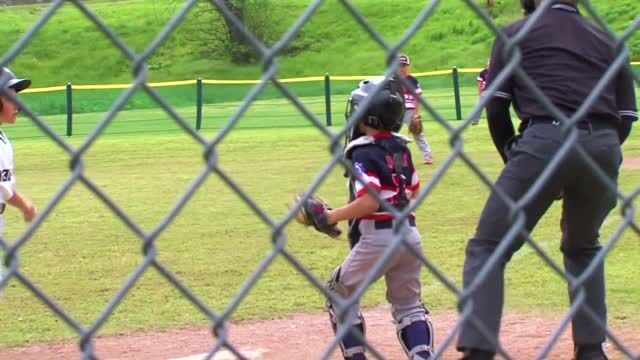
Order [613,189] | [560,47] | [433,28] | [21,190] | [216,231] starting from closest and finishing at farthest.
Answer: [613,189]
[560,47]
[216,231]
[21,190]
[433,28]

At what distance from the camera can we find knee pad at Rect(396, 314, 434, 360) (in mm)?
4723

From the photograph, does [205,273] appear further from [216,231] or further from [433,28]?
[433,28]

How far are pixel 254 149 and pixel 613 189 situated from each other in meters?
14.7

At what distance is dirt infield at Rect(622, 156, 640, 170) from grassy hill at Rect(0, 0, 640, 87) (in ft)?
96.7

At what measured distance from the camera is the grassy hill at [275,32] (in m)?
44.9

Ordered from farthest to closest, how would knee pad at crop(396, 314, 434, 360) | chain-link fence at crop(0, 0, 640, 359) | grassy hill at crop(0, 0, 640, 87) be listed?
grassy hill at crop(0, 0, 640, 87), knee pad at crop(396, 314, 434, 360), chain-link fence at crop(0, 0, 640, 359)

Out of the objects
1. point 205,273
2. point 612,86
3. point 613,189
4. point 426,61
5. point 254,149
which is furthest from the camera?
point 426,61

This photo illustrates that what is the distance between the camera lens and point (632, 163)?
1345cm

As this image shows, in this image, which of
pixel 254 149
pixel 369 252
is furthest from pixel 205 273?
pixel 254 149

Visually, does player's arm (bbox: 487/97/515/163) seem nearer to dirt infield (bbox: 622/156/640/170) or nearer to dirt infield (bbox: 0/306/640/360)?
dirt infield (bbox: 0/306/640/360)

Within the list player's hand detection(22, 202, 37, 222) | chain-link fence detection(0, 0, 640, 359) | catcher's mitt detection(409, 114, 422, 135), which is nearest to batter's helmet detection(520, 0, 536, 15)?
chain-link fence detection(0, 0, 640, 359)

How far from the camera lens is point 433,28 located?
4941 cm

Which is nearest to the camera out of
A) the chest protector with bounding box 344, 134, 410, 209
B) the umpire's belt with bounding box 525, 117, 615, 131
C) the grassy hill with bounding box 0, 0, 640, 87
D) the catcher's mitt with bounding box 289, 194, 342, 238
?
the umpire's belt with bounding box 525, 117, 615, 131

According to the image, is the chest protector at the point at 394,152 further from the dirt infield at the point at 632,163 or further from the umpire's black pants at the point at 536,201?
the dirt infield at the point at 632,163
